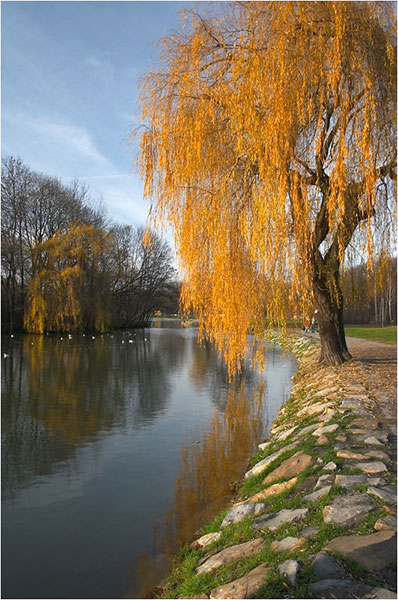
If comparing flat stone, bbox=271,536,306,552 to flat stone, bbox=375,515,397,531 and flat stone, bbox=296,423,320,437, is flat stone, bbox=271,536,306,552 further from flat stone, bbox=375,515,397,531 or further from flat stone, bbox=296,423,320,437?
flat stone, bbox=296,423,320,437

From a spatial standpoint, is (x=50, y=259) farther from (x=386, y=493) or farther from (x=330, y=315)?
(x=386, y=493)

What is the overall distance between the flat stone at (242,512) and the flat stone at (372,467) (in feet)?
2.91

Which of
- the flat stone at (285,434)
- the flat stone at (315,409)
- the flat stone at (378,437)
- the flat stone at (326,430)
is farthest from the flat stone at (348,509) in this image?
the flat stone at (315,409)

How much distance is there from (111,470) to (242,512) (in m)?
2.64

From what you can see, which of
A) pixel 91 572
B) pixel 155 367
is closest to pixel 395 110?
pixel 91 572

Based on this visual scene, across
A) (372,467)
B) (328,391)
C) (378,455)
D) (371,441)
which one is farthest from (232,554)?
(328,391)

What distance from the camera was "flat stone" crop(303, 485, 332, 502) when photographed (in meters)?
3.62

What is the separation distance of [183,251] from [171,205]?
0.74 metres

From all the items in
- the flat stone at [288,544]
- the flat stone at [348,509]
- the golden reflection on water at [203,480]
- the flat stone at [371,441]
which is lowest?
the golden reflection on water at [203,480]

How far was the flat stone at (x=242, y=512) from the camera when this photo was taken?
3.97m

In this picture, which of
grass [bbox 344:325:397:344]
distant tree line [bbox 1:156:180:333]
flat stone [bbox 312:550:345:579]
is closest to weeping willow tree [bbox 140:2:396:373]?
flat stone [bbox 312:550:345:579]

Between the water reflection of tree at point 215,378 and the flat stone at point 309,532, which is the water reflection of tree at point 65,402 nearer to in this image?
the water reflection of tree at point 215,378

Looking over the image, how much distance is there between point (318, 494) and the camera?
144 inches

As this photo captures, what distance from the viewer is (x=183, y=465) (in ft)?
20.9
